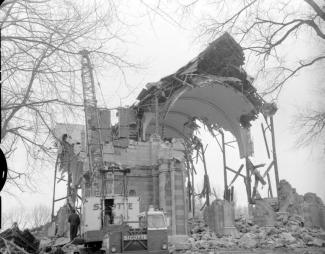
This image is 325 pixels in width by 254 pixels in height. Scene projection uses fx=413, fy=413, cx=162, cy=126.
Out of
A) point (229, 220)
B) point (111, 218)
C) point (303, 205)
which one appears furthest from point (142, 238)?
point (303, 205)

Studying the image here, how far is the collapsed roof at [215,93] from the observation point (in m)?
25.4

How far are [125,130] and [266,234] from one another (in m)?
10.5

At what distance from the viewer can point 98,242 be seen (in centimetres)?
1675

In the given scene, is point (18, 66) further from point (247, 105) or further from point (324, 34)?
point (247, 105)

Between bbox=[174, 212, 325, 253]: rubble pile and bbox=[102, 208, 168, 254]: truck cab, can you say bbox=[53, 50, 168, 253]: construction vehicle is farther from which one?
bbox=[174, 212, 325, 253]: rubble pile

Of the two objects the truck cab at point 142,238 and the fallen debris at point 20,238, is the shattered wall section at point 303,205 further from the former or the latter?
the fallen debris at point 20,238

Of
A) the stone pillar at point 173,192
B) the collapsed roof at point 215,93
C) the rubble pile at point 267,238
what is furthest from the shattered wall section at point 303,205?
the stone pillar at point 173,192

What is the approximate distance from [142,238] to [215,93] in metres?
15.7

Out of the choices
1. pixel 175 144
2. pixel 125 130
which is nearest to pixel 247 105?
pixel 175 144

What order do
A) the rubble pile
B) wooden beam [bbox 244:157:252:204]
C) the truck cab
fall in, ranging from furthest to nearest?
1. wooden beam [bbox 244:157:252:204]
2. the rubble pile
3. the truck cab

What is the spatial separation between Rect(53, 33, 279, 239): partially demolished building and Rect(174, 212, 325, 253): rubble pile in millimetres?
2890

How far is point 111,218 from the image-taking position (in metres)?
17.4

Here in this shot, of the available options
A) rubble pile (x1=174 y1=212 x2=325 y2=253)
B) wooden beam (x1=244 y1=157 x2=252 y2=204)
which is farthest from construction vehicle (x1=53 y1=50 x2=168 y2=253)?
wooden beam (x1=244 y1=157 x2=252 y2=204)

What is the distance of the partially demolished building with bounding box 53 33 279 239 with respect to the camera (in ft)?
74.5
